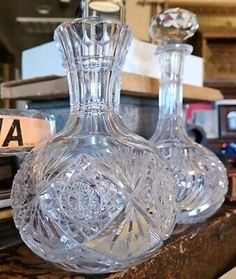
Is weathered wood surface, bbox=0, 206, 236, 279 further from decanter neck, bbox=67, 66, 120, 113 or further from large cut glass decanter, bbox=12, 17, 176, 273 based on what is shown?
decanter neck, bbox=67, 66, 120, 113

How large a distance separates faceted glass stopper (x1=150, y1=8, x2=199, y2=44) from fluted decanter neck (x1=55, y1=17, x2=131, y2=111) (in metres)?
0.21

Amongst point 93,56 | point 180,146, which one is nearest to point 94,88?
point 93,56

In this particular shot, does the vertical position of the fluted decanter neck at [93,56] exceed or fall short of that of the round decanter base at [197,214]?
it exceeds it

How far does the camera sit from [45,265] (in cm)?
35

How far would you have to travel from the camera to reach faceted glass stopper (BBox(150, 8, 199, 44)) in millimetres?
571

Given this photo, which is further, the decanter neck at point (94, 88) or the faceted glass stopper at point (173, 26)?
the faceted glass stopper at point (173, 26)

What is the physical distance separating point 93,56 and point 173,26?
0.25 m

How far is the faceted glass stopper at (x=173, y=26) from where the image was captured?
571 millimetres

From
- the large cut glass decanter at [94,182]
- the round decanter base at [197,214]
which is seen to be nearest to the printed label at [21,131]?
the large cut glass decanter at [94,182]

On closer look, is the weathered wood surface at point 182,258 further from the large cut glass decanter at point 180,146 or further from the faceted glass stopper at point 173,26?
the faceted glass stopper at point 173,26

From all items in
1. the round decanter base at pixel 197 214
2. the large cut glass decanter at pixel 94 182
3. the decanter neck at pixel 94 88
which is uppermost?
the decanter neck at pixel 94 88

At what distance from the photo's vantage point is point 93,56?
36cm

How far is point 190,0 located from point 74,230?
133 cm

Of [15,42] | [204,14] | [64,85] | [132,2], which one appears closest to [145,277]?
[64,85]
